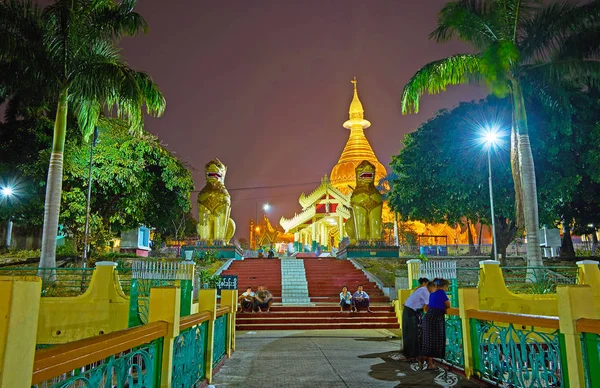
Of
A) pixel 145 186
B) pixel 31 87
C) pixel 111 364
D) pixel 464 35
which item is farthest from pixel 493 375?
pixel 145 186

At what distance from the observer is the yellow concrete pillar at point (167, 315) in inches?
173

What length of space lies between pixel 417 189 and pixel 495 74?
10492mm

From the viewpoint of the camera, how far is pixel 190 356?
5.57 meters

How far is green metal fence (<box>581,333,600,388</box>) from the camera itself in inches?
150

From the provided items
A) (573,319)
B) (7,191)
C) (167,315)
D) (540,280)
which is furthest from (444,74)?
(7,191)

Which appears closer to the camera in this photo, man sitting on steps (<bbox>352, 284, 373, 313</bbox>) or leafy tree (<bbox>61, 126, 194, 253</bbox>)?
man sitting on steps (<bbox>352, 284, 373, 313</bbox>)

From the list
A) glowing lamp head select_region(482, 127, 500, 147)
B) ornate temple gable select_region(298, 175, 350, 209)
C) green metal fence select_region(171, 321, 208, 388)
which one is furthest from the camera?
ornate temple gable select_region(298, 175, 350, 209)

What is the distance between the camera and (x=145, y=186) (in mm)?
23484

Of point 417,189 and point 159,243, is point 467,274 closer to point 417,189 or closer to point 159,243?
point 417,189

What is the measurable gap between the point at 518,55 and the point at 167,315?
14312mm

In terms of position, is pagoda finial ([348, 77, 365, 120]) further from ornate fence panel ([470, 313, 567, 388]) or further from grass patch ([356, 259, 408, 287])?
ornate fence panel ([470, 313, 567, 388])

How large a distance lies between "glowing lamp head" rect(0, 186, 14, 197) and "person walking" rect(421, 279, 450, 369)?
65.6ft

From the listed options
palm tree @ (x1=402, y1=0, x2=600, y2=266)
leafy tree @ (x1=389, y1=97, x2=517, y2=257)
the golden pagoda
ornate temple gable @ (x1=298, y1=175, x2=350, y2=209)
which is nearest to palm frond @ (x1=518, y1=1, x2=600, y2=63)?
palm tree @ (x1=402, y1=0, x2=600, y2=266)

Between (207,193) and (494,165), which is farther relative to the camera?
(207,193)
